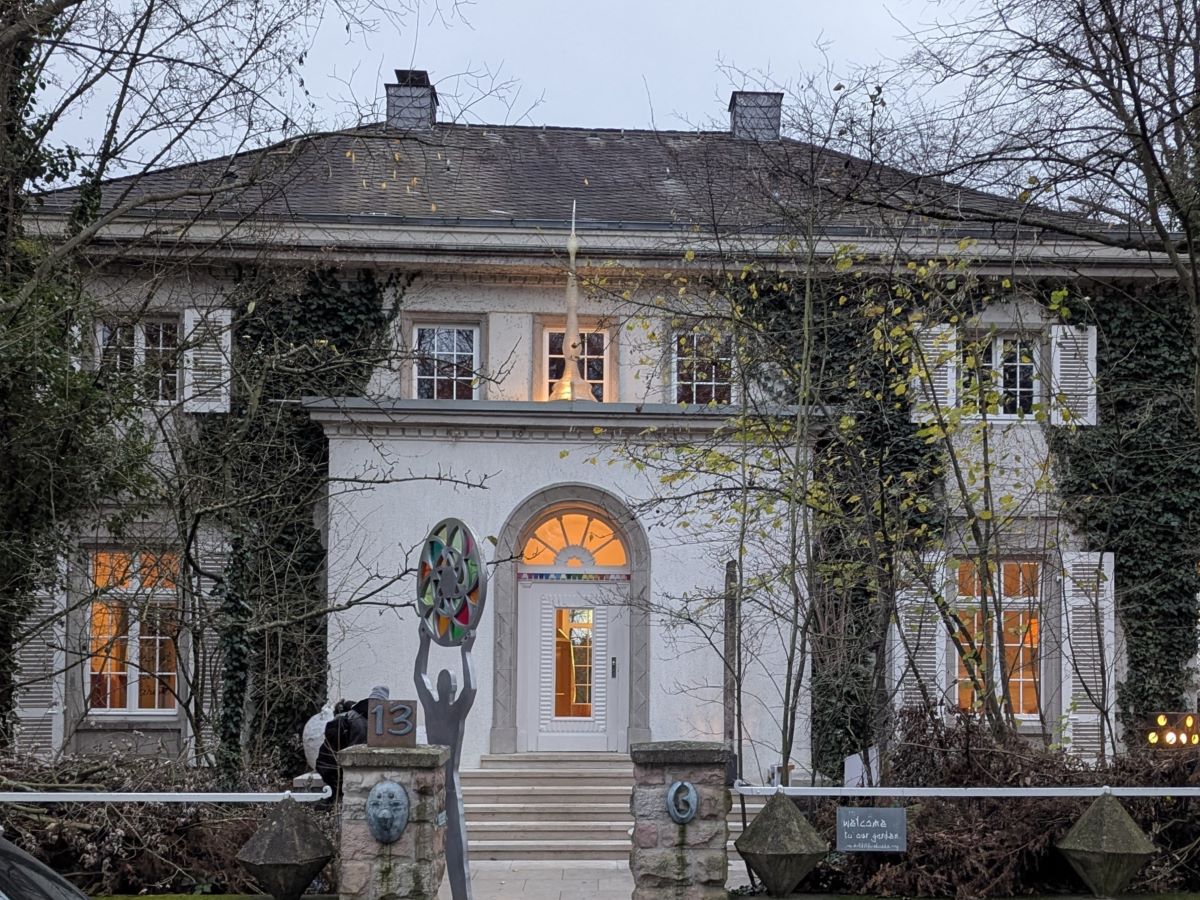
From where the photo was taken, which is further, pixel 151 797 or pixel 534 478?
pixel 534 478

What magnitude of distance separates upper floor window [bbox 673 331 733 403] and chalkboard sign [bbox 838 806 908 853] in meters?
4.32

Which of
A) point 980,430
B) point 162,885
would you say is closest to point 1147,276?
point 980,430

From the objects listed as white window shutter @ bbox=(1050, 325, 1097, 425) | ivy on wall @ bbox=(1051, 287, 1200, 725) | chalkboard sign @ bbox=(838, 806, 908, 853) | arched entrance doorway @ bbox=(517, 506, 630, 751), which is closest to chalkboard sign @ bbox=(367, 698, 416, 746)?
chalkboard sign @ bbox=(838, 806, 908, 853)

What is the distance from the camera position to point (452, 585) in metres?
8.71

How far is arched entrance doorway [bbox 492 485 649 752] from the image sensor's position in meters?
15.1

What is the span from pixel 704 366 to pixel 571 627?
12.0 feet

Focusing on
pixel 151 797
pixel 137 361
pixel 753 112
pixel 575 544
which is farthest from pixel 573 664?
pixel 753 112


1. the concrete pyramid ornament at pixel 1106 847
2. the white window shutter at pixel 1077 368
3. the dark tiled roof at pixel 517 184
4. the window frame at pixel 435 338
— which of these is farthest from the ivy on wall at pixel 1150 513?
the concrete pyramid ornament at pixel 1106 847

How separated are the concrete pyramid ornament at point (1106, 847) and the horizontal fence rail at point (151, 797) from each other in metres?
4.66

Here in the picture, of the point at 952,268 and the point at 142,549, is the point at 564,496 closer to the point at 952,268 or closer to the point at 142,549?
the point at 142,549

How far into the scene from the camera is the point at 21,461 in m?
11.9

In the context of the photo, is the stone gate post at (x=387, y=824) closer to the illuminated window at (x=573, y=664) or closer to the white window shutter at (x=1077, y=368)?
the illuminated window at (x=573, y=664)

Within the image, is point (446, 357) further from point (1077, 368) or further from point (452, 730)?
point (452, 730)

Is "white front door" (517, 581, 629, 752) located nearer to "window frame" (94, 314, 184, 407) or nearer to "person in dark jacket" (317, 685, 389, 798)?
"person in dark jacket" (317, 685, 389, 798)
